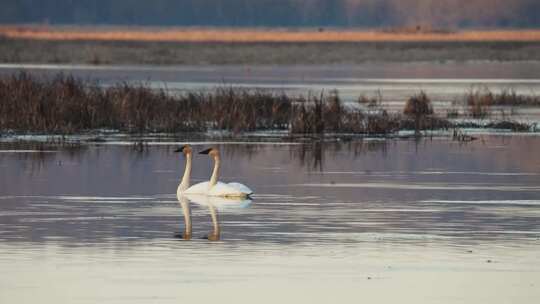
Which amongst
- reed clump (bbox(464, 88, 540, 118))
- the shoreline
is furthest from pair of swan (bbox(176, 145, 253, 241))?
the shoreline

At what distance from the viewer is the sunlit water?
11.6 metres

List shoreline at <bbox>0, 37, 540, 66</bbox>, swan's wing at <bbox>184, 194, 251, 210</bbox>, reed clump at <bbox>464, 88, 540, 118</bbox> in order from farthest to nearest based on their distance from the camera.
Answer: shoreline at <bbox>0, 37, 540, 66</bbox> → reed clump at <bbox>464, 88, 540, 118</bbox> → swan's wing at <bbox>184, 194, 251, 210</bbox>

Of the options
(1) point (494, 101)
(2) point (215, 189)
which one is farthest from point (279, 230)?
(1) point (494, 101)

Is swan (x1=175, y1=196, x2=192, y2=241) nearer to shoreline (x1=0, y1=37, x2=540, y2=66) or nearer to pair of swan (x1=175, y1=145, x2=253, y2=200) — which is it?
pair of swan (x1=175, y1=145, x2=253, y2=200)

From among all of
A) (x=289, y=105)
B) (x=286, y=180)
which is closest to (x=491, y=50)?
(x=289, y=105)

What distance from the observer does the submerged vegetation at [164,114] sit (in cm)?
2773

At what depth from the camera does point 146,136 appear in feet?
91.7

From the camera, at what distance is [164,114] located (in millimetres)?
29312

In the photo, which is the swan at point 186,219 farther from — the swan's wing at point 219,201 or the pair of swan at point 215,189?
the pair of swan at point 215,189

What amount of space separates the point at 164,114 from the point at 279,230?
14578 millimetres

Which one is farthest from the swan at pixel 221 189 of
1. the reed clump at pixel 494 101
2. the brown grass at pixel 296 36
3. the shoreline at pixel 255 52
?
the brown grass at pixel 296 36

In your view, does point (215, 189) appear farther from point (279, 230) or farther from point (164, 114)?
point (164, 114)

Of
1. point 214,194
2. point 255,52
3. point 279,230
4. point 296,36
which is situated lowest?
point 279,230

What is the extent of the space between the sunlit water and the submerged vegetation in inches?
138
